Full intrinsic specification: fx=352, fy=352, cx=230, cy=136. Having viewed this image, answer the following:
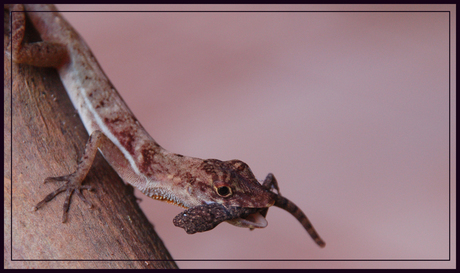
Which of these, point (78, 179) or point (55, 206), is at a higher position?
point (78, 179)

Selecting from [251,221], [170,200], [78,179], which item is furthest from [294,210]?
[78,179]

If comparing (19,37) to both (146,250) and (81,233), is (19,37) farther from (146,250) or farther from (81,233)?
(146,250)

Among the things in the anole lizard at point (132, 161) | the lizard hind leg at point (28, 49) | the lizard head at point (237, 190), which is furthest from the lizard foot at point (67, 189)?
the lizard hind leg at point (28, 49)

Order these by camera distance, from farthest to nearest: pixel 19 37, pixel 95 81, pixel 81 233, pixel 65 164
Result: pixel 95 81
pixel 19 37
pixel 65 164
pixel 81 233

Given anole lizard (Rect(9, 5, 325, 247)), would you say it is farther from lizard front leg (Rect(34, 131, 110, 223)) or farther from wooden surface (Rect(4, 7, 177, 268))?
wooden surface (Rect(4, 7, 177, 268))

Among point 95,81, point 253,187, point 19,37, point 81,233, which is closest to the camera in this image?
point 81,233

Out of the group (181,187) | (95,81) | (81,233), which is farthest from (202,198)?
(95,81)

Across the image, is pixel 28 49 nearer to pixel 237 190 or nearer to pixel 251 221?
pixel 237 190
